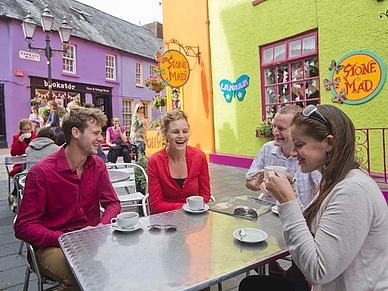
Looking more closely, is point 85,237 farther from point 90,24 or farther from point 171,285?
point 90,24

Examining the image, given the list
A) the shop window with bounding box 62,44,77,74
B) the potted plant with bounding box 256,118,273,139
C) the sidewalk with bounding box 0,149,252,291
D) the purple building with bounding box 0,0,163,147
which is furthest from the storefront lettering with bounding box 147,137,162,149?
the shop window with bounding box 62,44,77,74

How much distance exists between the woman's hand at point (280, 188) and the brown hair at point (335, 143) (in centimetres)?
13

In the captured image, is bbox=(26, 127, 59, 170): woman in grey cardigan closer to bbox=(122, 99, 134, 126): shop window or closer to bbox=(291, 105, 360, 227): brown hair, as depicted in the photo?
bbox=(291, 105, 360, 227): brown hair

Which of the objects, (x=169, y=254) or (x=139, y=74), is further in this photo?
(x=139, y=74)

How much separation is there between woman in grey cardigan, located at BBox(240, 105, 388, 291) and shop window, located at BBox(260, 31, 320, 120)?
203 inches

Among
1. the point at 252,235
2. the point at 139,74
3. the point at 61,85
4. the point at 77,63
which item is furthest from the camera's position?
the point at 139,74

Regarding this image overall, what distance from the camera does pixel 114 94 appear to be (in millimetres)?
19641

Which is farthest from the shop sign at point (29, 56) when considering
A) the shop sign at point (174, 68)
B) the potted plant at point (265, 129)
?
the potted plant at point (265, 129)

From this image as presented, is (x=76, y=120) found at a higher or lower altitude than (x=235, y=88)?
lower

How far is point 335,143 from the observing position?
4.14ft

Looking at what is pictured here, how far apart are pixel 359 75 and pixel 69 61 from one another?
1586 centimetres

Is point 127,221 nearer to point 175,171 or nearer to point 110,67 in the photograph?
point 175,171

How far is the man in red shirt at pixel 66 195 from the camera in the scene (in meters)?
1.80

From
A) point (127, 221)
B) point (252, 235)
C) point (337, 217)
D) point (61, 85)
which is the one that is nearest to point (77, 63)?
point (61, 85)
